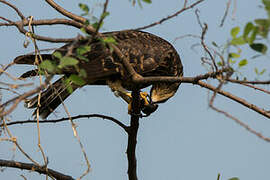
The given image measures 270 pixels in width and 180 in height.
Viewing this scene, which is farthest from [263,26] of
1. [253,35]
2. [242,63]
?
[242,63]

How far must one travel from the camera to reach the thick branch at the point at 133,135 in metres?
4.00

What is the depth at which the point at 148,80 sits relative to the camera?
11.2 feet

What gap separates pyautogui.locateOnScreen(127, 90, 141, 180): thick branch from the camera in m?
4.00

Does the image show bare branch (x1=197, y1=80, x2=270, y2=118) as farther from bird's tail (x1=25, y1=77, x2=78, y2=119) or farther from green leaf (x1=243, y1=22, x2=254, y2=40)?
bird's tail (x1=25, y1=77, x2=78, y2=119)

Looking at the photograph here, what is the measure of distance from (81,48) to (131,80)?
166 centimetres

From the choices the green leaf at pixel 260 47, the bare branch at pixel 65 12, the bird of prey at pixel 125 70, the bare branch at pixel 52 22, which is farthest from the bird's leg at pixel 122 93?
the green leaf at pixel 260 47

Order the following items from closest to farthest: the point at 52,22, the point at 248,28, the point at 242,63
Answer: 1. the point at 248,28
2. the point at 242,63
3. the point at 52,22

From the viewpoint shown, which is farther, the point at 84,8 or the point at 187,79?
the point at 187,79

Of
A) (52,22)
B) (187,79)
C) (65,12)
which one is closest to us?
(187,79)

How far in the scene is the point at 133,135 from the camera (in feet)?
13.3

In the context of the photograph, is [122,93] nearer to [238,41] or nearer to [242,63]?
[242,63]

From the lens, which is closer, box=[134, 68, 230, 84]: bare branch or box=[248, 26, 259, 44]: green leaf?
box=[248, 26, 259, 44]: green leaf

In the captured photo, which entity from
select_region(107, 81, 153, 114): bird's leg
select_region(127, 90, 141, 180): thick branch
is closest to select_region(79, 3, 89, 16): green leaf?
select_region(127, 90, 141, 180): thick branch

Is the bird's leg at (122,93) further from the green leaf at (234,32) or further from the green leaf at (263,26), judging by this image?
the green leaf at (263,26)
